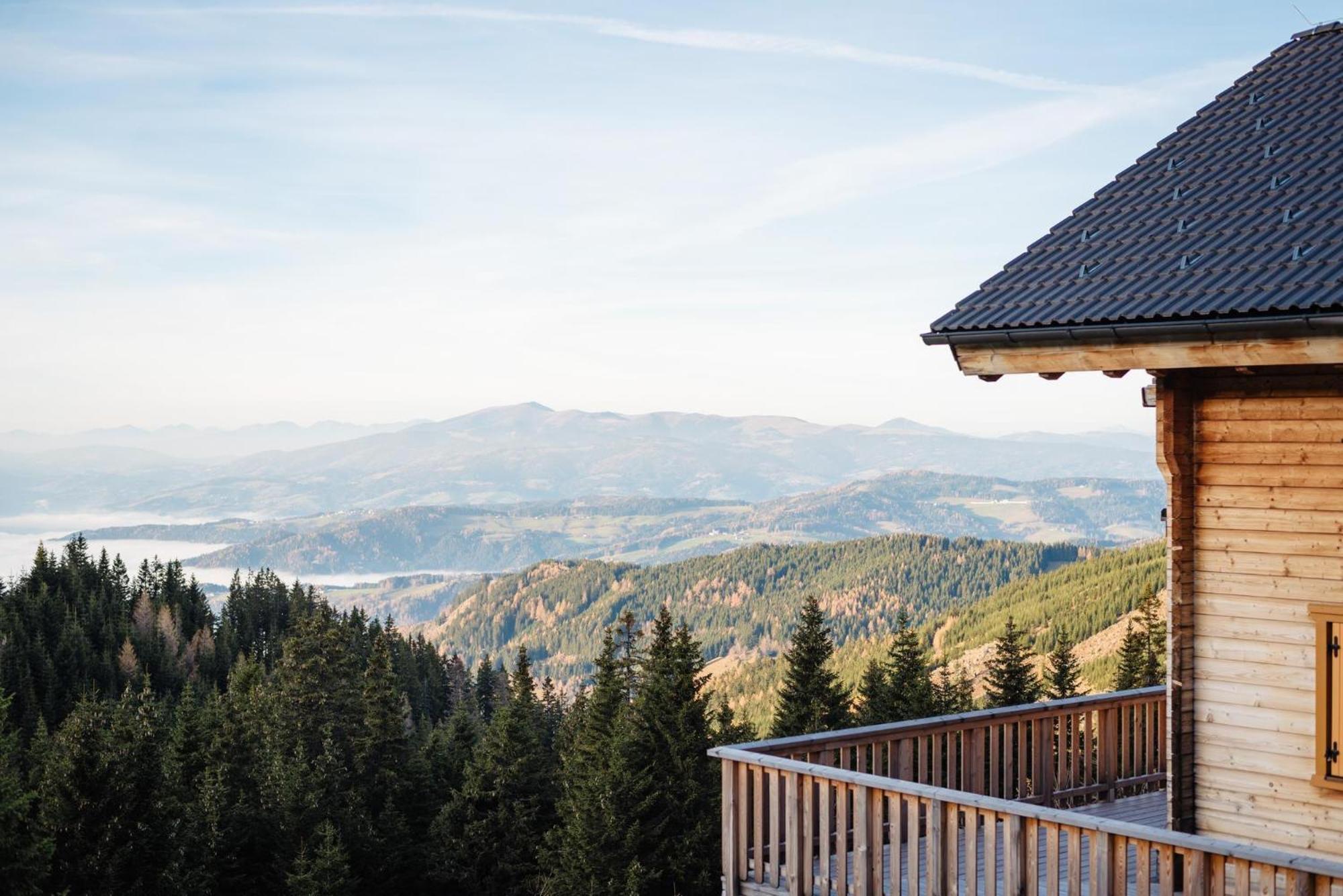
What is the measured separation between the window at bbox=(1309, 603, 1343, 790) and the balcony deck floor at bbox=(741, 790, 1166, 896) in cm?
112

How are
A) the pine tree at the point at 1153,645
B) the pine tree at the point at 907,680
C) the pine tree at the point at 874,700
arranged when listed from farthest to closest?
the pine tree at the point at 874,700, the pine tree at the point at 907,680, the pine tree at the point at 1153,645

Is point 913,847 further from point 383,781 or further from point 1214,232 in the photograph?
point 383,781

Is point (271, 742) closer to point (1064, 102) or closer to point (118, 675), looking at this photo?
point (118, 675)

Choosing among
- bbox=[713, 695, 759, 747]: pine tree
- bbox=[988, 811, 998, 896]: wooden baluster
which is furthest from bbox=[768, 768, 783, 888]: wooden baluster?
bbox=[713, 695, 759, 747]: pine tree

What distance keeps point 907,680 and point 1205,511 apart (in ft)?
116

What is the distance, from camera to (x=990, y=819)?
672cm

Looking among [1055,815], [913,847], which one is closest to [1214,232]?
[1055,815]

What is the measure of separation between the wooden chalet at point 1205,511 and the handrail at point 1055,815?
0.06 feet

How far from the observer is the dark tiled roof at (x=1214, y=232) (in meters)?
6.58

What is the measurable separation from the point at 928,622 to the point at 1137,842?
154 meters

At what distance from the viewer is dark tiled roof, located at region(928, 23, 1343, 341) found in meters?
6.58

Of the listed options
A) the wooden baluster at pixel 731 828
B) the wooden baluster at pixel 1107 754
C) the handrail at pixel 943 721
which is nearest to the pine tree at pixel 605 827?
the wooden baluster at pixel 1107 754

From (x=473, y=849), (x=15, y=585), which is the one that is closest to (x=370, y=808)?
(x=473, y=849)

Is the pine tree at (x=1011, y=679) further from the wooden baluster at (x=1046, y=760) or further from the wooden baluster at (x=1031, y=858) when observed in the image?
the wooden baluster at (x=1031, y=858)
